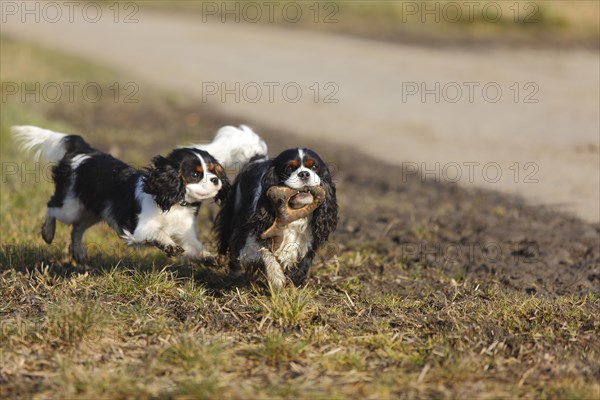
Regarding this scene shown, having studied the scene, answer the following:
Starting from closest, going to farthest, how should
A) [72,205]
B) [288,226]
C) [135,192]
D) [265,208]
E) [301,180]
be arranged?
[301,180] → [265,208] → [288,226] → [135,192] → [72,205]

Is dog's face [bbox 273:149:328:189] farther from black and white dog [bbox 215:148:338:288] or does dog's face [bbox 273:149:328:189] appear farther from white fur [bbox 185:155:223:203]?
white fur [bbox 185:155:223:203]

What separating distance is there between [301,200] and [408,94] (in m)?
12.4

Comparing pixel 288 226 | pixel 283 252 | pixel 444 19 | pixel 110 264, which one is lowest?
pixel 110 264

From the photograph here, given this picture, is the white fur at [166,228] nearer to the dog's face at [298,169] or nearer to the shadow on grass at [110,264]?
the shadow on grass at [110,264]

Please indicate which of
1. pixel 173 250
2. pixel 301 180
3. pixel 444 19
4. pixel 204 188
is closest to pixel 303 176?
pixel 301 180

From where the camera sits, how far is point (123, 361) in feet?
18.1

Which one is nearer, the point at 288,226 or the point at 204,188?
the point at 288,226

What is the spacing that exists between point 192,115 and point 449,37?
935 centimetres

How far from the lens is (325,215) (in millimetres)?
7008

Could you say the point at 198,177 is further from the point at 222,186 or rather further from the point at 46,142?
the point at 46,142

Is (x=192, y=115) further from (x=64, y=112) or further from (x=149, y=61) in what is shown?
(x=149, y=61)

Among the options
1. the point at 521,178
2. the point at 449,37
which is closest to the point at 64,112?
the point at 521,178

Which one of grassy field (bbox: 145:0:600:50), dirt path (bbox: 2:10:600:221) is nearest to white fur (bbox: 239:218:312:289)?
→ dirt path (bbox: 2:10:600:221)

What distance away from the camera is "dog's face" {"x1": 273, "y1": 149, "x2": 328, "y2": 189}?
6.70 meters
